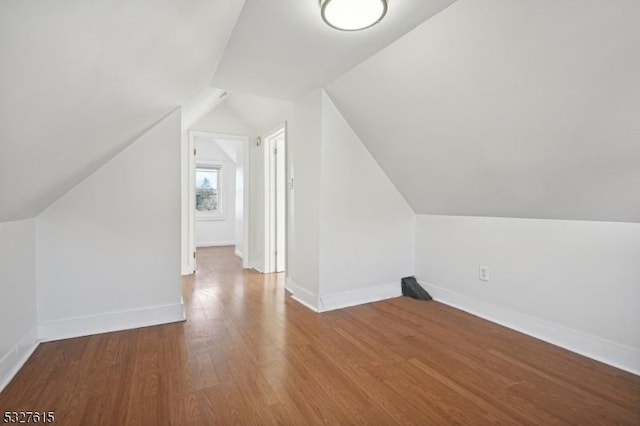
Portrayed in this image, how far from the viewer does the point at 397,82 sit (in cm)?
216

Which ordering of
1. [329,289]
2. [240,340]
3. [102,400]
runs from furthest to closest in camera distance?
[329,289]
[240,340]
[102,400]

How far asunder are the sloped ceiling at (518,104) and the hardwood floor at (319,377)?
103 cm

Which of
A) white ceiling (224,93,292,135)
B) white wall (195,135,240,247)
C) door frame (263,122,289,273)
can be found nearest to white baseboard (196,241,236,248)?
white wall (195,135,240,247)

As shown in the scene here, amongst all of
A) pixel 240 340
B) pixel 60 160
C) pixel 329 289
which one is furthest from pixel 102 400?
pixel 329 289

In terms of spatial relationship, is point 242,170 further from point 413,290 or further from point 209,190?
point 413,290

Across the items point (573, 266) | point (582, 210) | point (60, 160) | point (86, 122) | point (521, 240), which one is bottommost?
point (573, 266)

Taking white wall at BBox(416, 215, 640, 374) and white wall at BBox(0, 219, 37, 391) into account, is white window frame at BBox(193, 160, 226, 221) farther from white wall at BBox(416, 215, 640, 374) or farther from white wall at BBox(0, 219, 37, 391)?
white wall at BBox(416, 215, 640, 374)

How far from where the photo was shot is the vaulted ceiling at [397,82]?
37.6 inches

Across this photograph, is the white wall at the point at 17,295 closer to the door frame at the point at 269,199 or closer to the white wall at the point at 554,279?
the door frame at the point at 269,199

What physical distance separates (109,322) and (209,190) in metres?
4.85

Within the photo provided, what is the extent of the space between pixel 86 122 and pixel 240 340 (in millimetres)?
1623

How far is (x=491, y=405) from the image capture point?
4.90 feet

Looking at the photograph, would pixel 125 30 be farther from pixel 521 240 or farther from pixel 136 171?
pixel 521 240

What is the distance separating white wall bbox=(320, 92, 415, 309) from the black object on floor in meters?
0.07
